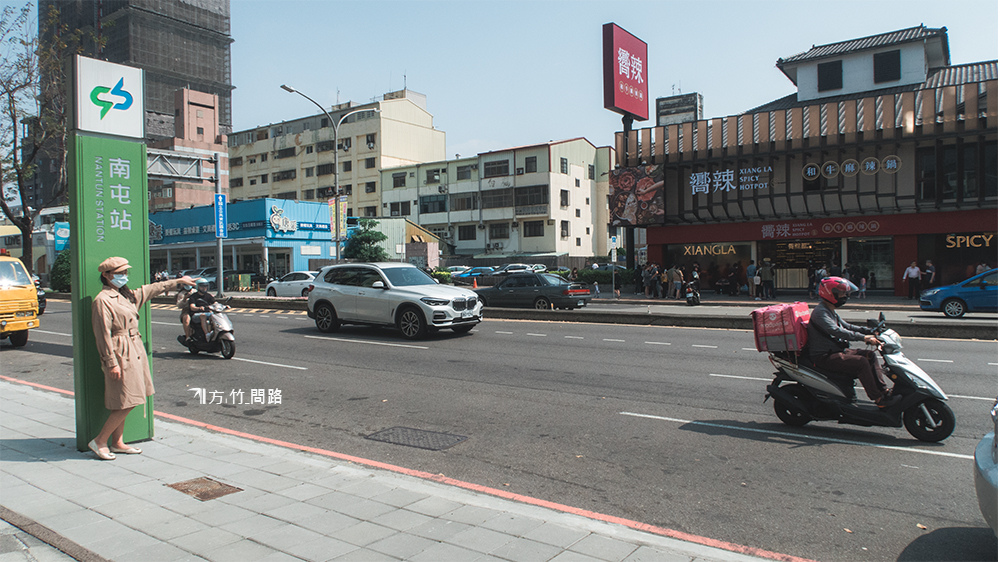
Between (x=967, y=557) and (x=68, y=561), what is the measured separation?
17.7ft

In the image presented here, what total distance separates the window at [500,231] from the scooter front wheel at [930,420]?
55132 mm

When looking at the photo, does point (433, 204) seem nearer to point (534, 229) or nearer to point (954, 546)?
point (534, 229)

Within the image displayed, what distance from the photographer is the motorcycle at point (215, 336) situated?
41.7 feet

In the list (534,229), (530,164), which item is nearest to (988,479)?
(534,229)

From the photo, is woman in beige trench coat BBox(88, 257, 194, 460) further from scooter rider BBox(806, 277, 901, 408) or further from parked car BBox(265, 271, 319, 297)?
parked car BBox(265, 271, 319, 297)

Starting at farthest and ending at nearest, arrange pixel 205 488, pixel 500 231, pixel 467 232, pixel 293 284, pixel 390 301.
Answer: pixel 467 232 → pixel 500 231 → pixel 293 284 → pixel 390 301 → pixel 205 488

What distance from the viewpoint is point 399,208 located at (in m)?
67.9

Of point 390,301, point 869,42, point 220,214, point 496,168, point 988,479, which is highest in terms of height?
point 869,42

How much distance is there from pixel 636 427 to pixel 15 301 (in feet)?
44.8

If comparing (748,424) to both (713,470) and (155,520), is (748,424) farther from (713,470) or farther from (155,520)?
(155,520)

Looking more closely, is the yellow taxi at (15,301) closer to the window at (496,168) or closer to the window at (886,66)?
the window at (886,66)

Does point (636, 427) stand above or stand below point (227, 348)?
below

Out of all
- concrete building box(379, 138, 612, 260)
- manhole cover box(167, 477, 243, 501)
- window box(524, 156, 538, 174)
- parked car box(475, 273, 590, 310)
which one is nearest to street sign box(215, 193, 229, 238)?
parked car box(475, 273, 590, 310)

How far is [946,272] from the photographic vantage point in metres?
29.9
